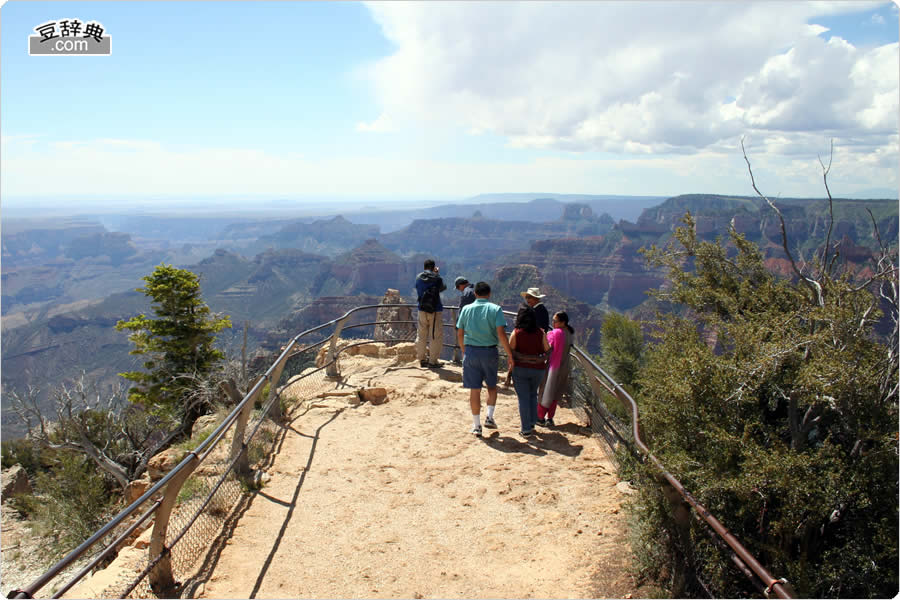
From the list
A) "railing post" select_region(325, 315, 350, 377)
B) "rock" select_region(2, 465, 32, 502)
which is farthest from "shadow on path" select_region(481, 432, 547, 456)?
"rock" select_region(2, 465, 32, 502)

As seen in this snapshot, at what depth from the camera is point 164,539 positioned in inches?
163

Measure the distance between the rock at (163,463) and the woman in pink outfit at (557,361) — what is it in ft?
19.9

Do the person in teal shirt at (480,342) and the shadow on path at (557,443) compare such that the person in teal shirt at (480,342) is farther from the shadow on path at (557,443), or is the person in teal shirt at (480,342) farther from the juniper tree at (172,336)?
the juniper tree at (172,336)

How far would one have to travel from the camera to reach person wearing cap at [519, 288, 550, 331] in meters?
7.16

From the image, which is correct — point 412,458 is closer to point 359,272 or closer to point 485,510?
point 485,510

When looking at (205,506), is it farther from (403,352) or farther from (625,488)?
(403,352)

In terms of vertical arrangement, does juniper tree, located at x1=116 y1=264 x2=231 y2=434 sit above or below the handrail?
below

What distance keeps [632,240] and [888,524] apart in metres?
151

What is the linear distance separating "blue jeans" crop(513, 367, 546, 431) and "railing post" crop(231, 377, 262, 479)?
127 inches

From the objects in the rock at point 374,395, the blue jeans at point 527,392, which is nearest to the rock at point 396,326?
the rock at point 374,395

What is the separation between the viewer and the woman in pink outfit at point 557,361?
720 centimetres

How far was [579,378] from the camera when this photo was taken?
30.2 ft

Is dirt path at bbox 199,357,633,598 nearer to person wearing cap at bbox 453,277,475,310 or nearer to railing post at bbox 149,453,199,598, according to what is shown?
railing post at bbox 149,453,199,598

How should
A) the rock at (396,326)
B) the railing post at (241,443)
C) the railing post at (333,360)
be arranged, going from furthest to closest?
1. the rock at (396,326)
2. the railing post at (333,360)
3. the railing post at (241,443)
